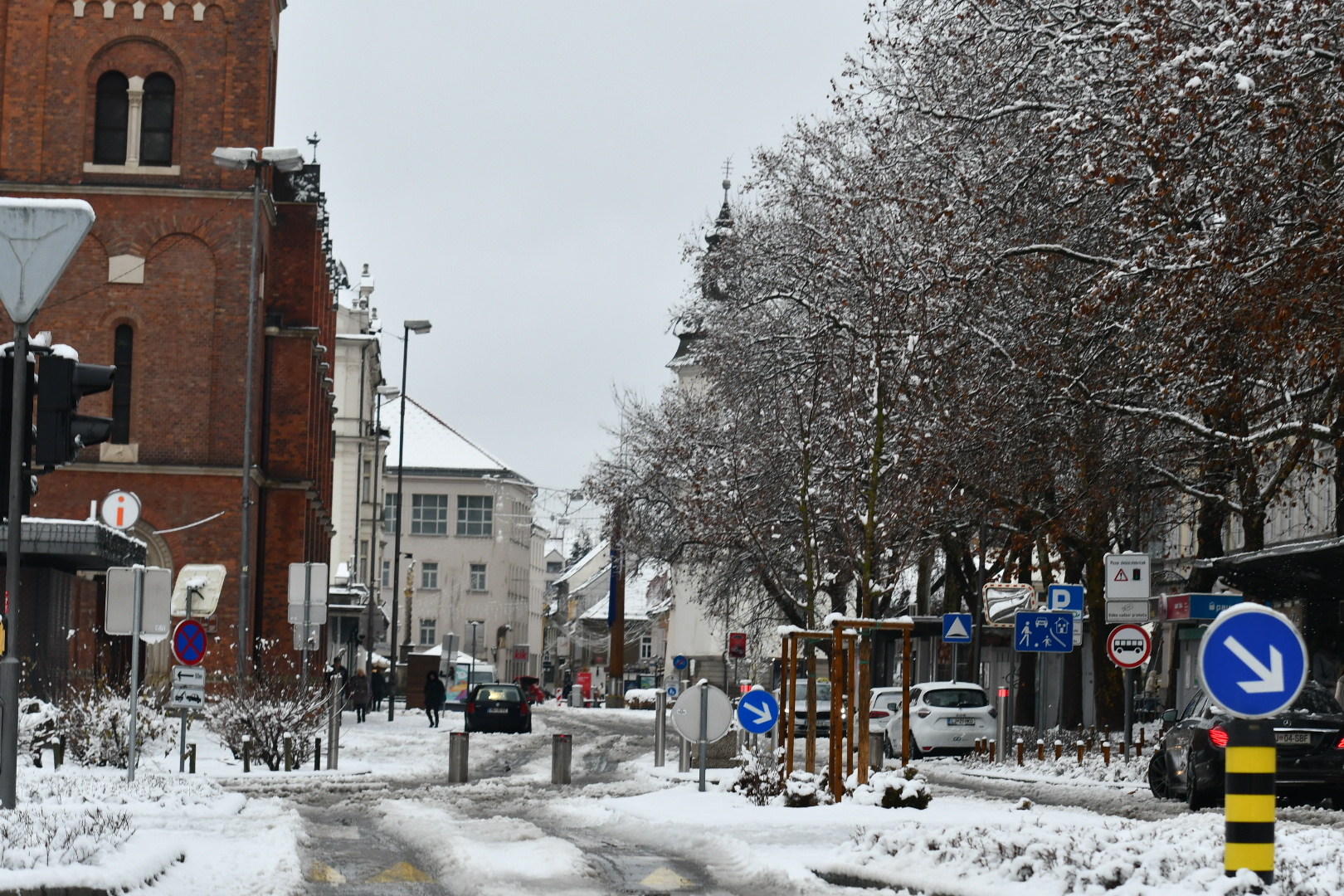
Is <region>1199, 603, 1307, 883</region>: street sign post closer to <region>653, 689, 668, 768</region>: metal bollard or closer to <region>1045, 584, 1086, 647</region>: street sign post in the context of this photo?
<region>653, 689, 668, 768</region>: metal bollard

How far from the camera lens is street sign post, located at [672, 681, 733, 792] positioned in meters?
23.1

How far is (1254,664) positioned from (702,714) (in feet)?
47.1

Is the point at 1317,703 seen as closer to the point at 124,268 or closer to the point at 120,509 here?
the point at 120,509

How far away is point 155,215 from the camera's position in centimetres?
4838

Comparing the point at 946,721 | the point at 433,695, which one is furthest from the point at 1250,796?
the point at 433,695

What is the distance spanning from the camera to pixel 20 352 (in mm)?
13156

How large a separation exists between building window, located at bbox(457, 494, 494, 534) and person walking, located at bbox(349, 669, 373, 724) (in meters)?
75.3

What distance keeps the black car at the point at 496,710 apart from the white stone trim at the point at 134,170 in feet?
46.5

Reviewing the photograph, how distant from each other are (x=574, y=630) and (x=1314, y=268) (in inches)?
4640

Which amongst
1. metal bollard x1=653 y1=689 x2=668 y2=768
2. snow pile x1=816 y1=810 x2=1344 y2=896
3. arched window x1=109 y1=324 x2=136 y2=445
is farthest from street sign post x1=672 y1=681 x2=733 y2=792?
arched window x1=109 y1=324 x2=136 y2=445

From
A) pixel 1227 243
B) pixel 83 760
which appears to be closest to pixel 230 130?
pixel 83 760

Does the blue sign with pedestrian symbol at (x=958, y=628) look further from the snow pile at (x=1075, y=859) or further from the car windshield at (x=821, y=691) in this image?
the snow pile at (x=1075, y=859)

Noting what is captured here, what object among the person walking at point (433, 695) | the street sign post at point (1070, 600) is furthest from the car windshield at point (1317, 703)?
the person walking at point (433, 695)

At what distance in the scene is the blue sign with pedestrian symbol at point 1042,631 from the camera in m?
30.9
